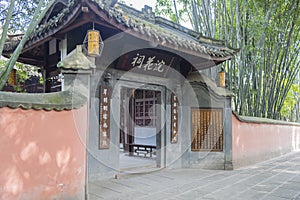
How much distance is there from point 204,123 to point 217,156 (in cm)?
85

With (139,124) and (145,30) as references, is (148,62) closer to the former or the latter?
(145,30)

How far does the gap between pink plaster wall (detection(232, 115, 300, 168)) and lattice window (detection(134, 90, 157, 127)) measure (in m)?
2.82

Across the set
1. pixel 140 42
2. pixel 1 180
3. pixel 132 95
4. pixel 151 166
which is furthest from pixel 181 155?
pixel 1 180

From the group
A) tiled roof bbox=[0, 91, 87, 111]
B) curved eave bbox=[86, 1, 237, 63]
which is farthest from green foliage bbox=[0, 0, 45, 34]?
tiled roof bbox=[0, 91, 87, 111]

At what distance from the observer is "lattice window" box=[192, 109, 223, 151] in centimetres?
650

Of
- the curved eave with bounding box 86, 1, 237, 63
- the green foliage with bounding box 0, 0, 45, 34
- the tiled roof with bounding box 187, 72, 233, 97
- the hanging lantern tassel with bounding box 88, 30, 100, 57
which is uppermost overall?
the green foliage with bounding box 0, 0, 45, 34

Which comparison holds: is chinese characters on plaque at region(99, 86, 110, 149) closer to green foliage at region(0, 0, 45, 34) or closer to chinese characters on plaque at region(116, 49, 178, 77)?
chinese characters on plaque at region(116, 49, 178, 77)

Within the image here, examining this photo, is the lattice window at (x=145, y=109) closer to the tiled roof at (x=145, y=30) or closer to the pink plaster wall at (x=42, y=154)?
the tiled roof at (x=145, y=30)

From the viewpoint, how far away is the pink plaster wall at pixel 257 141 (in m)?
6.77

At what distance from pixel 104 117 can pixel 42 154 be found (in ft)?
6.65

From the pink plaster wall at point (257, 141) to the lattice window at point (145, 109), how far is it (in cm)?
282

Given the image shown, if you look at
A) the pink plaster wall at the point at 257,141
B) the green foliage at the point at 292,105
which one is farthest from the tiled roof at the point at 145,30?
the green foliage at the point at 292,105

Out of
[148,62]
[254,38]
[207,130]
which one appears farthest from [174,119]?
[254,38]

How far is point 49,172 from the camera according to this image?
318cm
